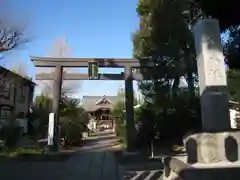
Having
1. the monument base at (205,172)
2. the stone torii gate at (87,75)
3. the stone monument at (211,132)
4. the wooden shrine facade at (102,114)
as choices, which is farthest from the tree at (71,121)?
the wooden shrine facade at (102,114)

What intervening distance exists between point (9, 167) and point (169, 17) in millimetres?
10667

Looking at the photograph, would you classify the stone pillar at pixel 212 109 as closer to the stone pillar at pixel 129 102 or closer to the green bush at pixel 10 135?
the stone pillar at pixel 129 102

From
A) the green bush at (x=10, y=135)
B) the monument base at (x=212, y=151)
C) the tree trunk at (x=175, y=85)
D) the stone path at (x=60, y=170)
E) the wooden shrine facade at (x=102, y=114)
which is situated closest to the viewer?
the monument base at (x=212, y=151)

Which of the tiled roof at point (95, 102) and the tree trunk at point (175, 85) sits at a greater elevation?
the tiled roof at point (95, 102)

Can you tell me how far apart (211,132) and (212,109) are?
2.03 ft

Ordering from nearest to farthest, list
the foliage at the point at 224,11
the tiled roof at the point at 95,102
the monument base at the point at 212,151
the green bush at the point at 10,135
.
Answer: the monument base at the point at 212,151 → the foliage at the point at 224,11 → the green bush at the point at 10,135 → the tiled roof at the point at 95,102

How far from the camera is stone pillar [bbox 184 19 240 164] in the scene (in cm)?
719

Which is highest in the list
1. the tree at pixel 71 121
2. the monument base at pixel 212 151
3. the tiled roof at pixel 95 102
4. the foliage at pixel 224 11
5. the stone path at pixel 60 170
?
the tiled roof at pixel 95 102

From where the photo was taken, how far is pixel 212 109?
784cm

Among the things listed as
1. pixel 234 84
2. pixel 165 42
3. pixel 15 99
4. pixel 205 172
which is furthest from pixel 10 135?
pixel 234 84

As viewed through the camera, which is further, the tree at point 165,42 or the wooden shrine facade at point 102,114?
→ the wooden shrine facade at point 102,114

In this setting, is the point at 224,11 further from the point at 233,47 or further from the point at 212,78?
the point at 212,78

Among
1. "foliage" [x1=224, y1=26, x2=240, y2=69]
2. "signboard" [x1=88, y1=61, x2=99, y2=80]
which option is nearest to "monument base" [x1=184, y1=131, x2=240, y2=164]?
"foliage" [x1=224, y1=26, x2=240, y2=69]

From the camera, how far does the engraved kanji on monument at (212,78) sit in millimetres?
7809
